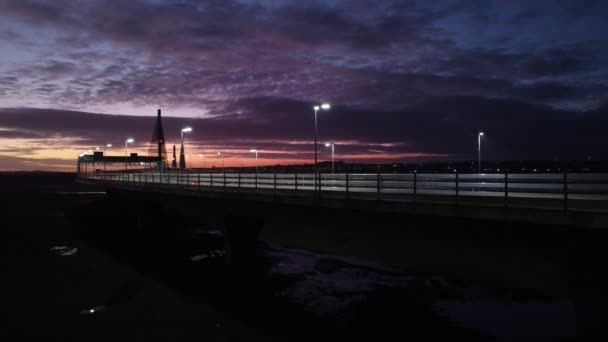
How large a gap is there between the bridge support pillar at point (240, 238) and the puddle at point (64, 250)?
10.1m

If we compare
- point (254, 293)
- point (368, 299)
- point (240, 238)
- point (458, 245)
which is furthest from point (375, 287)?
point (240, 238)

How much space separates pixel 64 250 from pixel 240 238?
12.0 metres

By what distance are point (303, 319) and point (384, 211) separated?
15.7 ft

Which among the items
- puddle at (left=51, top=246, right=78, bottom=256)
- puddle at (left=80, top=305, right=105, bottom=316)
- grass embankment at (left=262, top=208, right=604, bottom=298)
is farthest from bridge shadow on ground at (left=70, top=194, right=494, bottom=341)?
grass embankment at (left=262, top=208, right=604, bottom=298)

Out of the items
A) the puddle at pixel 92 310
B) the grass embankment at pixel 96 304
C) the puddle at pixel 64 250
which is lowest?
the puddle at pixel 64 250

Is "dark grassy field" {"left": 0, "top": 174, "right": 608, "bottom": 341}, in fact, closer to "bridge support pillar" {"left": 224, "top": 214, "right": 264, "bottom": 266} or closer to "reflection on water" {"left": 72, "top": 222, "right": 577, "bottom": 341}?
"reflection on water" {"left": 72, "top": 222, "right": 577, "bottom": 341}

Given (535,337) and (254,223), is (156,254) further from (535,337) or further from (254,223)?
(535,337)

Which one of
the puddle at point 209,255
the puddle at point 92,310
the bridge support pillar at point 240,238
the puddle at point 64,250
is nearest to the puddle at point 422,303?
the bridge support pillar at point 240,238

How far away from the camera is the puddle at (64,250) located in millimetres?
29734

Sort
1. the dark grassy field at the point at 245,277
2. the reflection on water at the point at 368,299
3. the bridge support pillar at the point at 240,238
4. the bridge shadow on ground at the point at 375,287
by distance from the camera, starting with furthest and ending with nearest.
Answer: the bridge support pillar at the point at 240,238, the reflection on water at the point at 368,299, the dark grassy field at the point at 245,277, the bridge shadow on ground at the point at 375,287

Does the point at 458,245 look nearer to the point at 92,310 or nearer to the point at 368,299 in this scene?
the point at 368,299

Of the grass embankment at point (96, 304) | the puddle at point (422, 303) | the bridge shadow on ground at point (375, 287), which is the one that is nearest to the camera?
the bridge shadow on ground at point (375, 287)

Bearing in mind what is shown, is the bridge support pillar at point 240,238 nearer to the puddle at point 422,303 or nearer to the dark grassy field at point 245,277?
the dark grassy field at point 245,277

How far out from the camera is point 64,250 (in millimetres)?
30953
